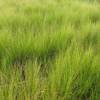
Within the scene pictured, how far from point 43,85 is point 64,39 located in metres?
0.84

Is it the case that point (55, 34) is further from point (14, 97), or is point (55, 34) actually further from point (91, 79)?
point (14, 97)

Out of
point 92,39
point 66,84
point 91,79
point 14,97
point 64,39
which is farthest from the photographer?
point 92,39

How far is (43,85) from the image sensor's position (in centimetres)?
146

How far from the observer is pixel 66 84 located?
4.77ft

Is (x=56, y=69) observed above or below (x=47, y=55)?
above

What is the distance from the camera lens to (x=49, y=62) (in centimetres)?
180

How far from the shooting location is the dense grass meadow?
1425 mm

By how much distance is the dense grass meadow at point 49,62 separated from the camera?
4.67 ft

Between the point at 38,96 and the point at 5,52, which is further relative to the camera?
the point at 5,52

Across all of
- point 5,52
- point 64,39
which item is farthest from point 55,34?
point 5,52

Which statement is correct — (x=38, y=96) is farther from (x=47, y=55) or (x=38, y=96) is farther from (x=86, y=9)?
(x=86, y=9)

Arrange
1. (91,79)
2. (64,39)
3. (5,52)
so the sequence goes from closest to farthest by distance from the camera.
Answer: (91,79), (5,52), (64,39)

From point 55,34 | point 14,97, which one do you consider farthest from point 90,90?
point 55,34

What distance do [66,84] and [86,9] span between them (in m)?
2.61
